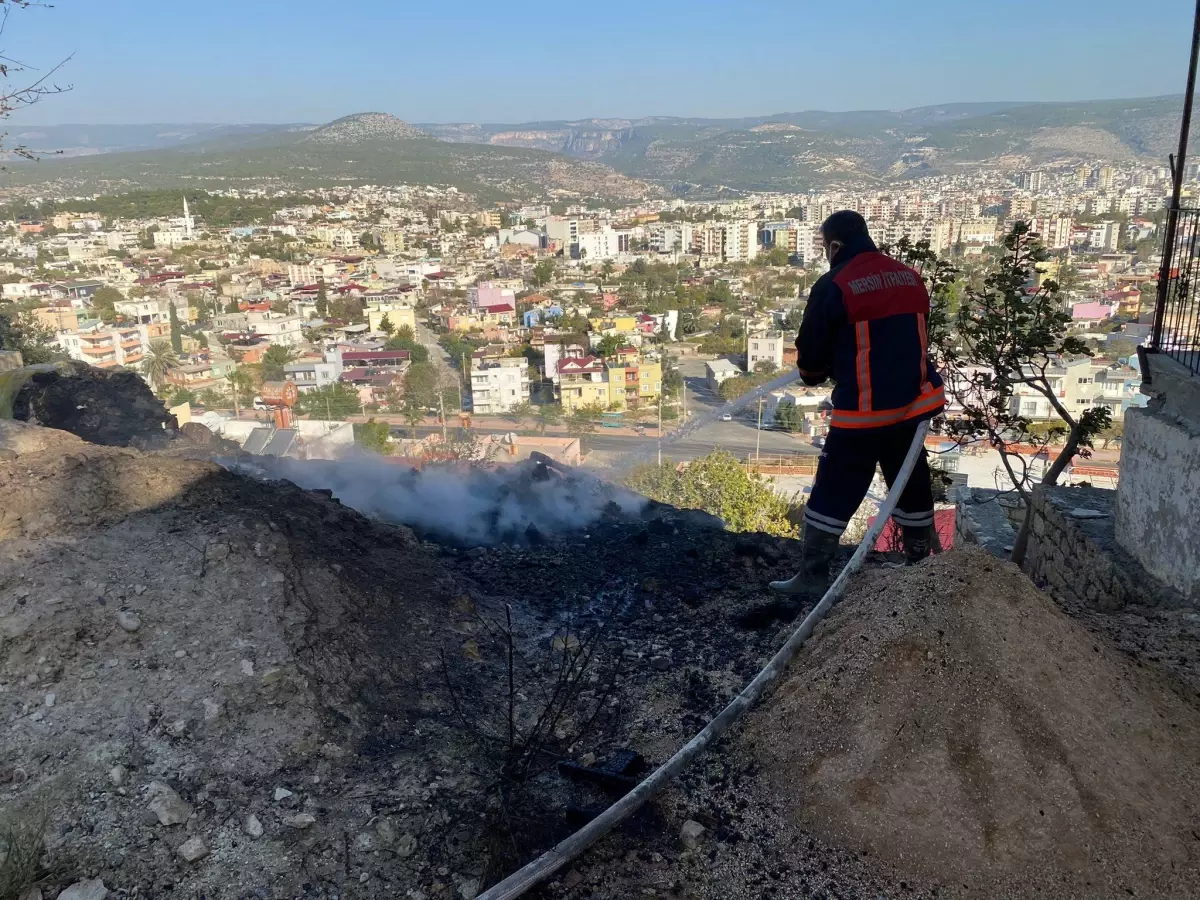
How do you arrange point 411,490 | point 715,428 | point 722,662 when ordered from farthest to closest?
1. point 715,428
2. point 411,490
3. point 722,662

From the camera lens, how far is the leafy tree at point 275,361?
40.9 metres

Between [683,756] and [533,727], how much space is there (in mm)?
742

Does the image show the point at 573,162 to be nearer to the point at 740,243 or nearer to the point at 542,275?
the point at 740,243

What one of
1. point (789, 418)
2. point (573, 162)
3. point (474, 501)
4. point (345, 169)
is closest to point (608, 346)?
point (789, 418)

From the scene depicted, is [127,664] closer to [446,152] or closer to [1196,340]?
[1196,340]

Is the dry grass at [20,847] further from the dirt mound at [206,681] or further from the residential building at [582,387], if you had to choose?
the residential building at [582,387]

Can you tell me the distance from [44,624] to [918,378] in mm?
3483

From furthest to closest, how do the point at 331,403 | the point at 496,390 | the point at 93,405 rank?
the point at 496,390
the point at 331,403
the point at 93,405

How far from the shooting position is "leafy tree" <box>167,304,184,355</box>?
45.0m

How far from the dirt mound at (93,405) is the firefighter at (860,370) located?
23.5 ft

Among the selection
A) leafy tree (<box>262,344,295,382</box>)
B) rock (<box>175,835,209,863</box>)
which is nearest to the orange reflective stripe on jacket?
rock (<box>175,835,209,863</box>)

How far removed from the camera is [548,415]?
39781 millimetres

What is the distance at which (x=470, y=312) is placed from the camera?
199 feet

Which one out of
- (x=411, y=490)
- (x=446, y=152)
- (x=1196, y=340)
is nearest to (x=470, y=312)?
(x=411, y=490)
